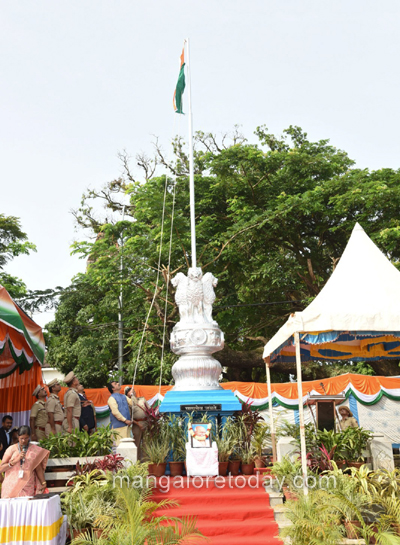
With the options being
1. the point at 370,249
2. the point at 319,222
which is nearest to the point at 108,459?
the point at 370,249

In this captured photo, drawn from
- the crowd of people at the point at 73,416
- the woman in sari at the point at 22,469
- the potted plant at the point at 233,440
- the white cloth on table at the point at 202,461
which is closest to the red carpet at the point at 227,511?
the white cloth on table at the point at 202,461

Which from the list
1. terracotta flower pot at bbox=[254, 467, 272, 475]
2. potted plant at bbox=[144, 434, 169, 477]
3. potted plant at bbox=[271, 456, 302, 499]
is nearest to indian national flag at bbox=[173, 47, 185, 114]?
potted plant at bbox=[144, 434, 169, 477]

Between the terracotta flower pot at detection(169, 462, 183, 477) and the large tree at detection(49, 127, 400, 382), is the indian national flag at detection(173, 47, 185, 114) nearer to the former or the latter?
the large tree at detection(49, 127, 400, 382)

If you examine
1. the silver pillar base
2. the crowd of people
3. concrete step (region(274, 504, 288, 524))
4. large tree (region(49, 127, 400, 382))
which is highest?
large tree (region(49, 127, 400, 382))

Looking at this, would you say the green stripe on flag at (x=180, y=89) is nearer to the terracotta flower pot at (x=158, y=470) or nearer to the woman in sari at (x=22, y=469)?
the terracotta flower pot at (x=158, y=470)

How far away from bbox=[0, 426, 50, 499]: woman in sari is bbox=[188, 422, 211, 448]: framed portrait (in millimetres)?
3114

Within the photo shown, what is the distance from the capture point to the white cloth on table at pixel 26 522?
23.1 ft

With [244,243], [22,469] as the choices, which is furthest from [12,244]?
[22,469]

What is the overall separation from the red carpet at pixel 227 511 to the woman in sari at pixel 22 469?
1908 mm

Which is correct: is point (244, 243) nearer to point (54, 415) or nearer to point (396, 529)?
point (54, 415)

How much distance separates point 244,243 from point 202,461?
12.8 m

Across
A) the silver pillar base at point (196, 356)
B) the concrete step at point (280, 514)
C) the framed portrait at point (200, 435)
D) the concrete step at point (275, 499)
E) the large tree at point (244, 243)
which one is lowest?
the concrete step at point (280, 514)

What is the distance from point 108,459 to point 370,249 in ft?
20.4

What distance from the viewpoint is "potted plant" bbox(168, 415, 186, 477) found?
10281 millimetres
